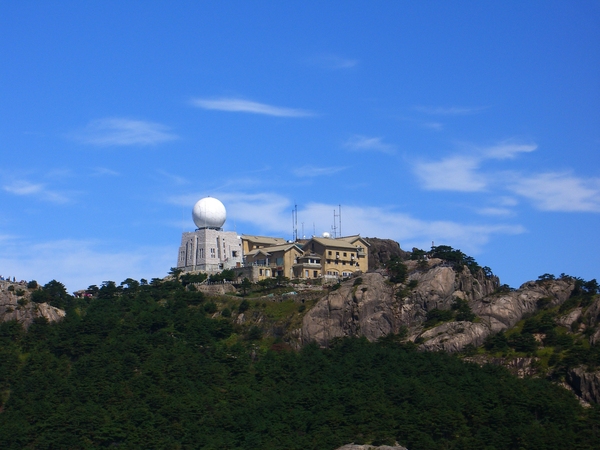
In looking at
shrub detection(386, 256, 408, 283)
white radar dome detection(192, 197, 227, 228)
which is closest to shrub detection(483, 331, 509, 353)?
shrub detection(386, 256, 408, 283)

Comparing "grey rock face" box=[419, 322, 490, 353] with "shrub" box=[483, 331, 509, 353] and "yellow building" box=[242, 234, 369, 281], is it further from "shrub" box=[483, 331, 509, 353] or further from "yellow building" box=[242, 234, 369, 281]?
"yellow building" box=[242, 234, 369, 281]

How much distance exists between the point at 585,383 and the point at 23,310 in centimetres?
7158

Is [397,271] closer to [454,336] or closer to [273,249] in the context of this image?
[454,336]

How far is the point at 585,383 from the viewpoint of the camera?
125000 millimetres

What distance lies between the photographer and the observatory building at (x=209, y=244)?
566ft

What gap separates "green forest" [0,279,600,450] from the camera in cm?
11700

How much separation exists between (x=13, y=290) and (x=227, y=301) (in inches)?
1115

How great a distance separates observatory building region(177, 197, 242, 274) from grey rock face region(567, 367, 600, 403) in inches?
2370

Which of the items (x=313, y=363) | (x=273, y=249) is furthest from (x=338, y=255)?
(x=313, y=363)

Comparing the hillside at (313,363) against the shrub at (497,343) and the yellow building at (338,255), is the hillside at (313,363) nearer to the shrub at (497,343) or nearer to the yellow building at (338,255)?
the shrub at (497,343)

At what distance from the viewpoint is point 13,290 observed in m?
156

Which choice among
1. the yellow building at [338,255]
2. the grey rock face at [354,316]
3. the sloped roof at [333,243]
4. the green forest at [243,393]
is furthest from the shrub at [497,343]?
the sloped roof at [333,243]

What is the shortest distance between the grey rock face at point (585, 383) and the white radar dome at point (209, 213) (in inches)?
2633

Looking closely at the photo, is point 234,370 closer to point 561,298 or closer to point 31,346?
point 31,346
